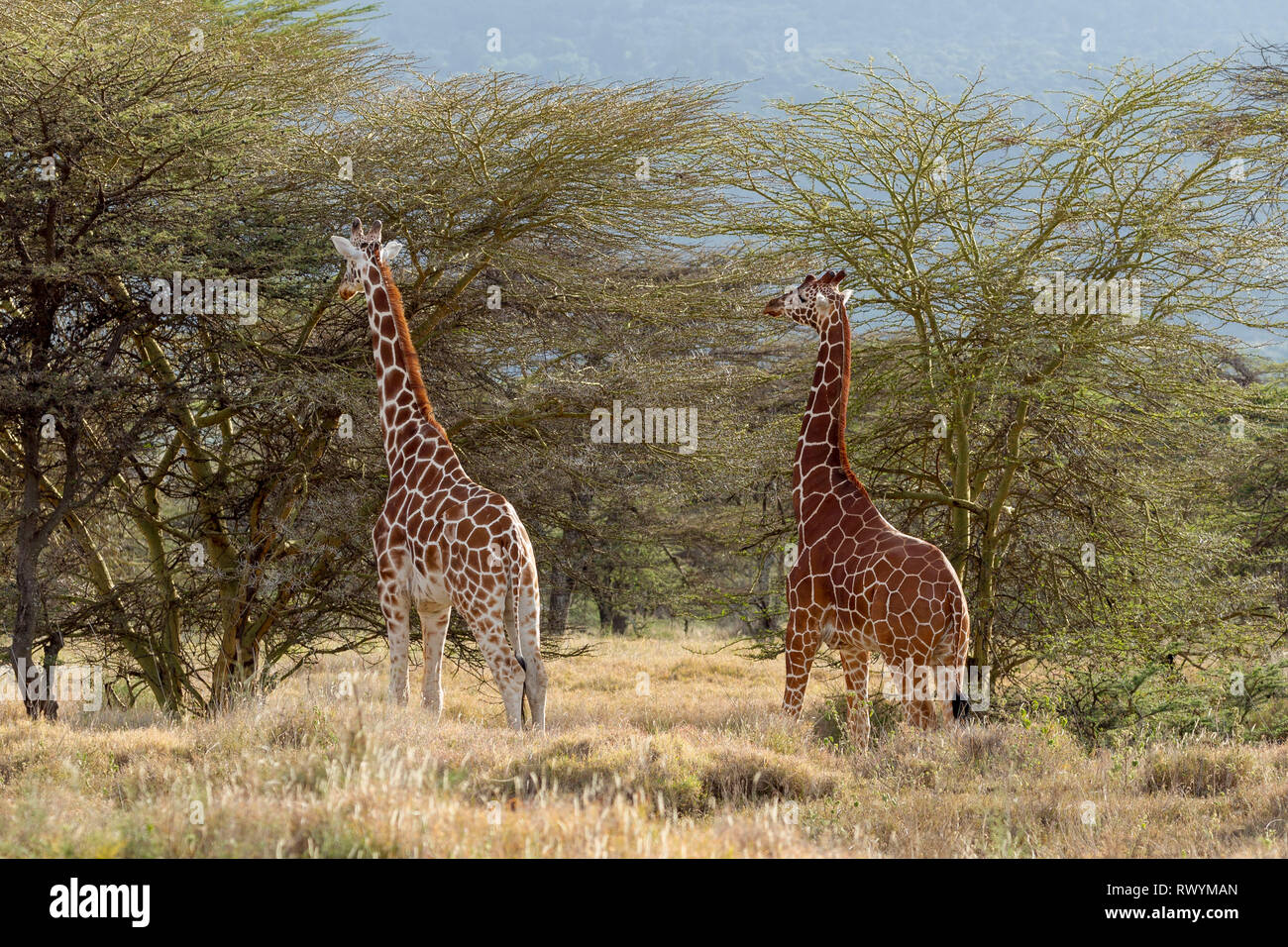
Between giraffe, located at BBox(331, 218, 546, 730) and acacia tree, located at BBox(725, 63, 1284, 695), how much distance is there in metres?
4.70

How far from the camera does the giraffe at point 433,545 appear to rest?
762 centimetres

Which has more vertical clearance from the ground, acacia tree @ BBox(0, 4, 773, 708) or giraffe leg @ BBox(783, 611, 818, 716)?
acacia tree @ BBox(0, 4, 773, 708)

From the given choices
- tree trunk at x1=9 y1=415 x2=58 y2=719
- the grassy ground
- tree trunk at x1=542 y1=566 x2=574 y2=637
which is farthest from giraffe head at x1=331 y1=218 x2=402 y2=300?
tree trunk at x1=542 y1=566 x2=574 y2=637

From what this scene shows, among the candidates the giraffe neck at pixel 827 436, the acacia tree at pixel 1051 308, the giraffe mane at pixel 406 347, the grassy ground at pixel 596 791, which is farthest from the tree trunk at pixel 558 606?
the grassy ground at pixel 596 791

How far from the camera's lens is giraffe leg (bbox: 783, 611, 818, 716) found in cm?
805

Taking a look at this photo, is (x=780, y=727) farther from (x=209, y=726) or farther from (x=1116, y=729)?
(x=209, y=726)

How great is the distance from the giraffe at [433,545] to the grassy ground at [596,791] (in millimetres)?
499

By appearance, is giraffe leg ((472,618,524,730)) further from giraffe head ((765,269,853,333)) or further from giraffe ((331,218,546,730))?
giraffe head ((765,269,853,333))

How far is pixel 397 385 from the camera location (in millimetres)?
8664

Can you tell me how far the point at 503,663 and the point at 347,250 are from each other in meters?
3.25

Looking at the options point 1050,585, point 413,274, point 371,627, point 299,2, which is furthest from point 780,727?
point 299,2

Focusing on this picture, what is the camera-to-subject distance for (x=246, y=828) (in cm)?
466

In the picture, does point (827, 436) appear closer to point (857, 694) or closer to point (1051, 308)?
point (857, 694)

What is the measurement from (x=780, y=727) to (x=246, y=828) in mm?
4045
